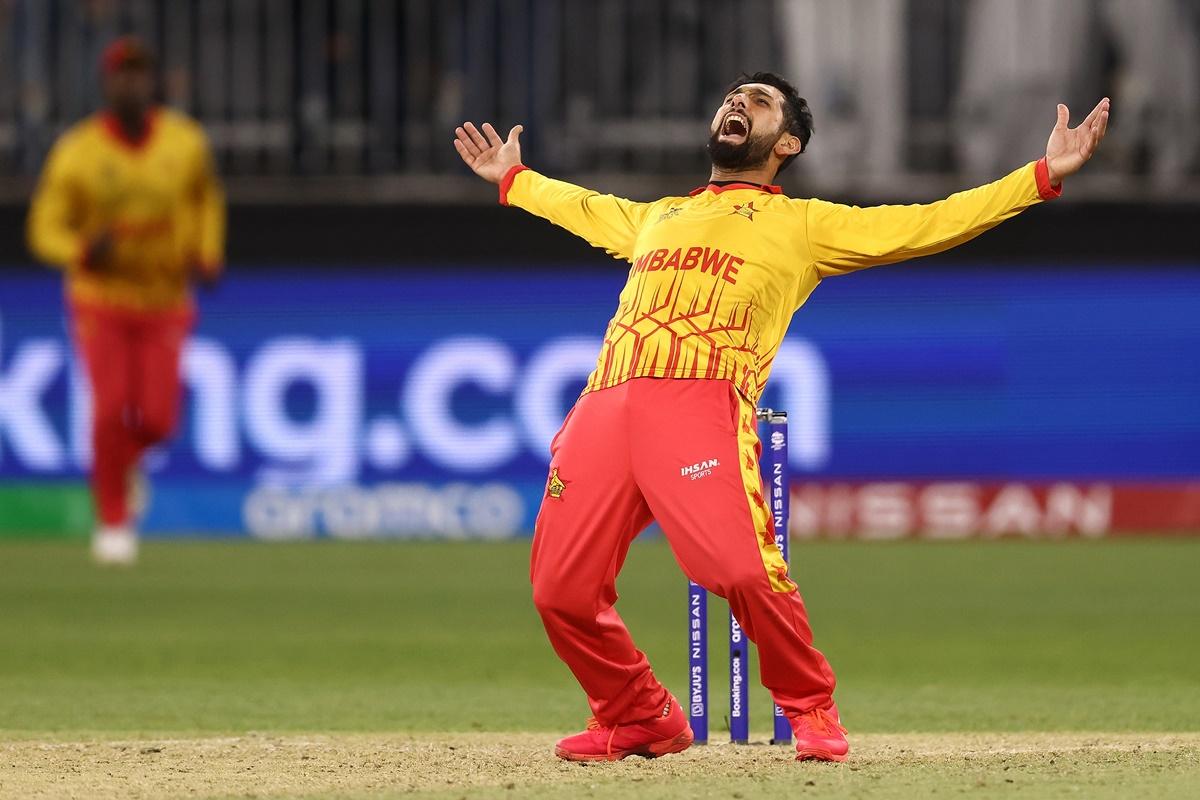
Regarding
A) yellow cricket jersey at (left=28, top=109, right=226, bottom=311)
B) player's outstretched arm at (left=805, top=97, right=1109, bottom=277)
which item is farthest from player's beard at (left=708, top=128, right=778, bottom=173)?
yellow cricket jersey at (left=28, top=109, right=226, bottom=311)

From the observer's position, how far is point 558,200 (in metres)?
5.70

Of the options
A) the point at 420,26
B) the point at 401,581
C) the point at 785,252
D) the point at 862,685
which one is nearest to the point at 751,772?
the point at 785,252

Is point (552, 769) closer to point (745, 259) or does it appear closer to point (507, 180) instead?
point (745, 259)

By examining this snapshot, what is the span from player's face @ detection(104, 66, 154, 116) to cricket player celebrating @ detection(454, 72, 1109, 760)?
22.9 ft

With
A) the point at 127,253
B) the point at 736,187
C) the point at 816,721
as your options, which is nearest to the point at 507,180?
the point at 736,187

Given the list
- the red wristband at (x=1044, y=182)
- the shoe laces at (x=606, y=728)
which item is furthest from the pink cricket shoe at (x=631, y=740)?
the red wristband at (x=1044, y=182)

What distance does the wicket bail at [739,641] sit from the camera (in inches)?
224

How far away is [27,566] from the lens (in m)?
12.0

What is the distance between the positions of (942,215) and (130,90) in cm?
765

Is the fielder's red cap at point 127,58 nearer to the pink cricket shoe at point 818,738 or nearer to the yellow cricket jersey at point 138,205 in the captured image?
the yellow cricket jersey at point 138,205

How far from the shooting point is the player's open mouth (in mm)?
5406

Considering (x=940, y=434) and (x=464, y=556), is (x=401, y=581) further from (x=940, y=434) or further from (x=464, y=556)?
(x=940, y=434)

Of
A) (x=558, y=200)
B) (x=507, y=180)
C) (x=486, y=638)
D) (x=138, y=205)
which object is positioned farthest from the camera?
(x=138, y=205)

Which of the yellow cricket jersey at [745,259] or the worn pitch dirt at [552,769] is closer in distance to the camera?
the worn pitch dirt at [552,769]
